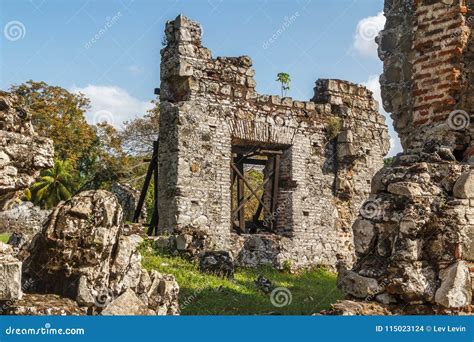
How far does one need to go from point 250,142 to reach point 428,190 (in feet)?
24.5

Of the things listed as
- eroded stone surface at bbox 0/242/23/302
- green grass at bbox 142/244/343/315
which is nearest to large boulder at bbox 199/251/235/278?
green grass at bbox 142/244/343/315

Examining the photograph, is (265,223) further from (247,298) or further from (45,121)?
(45,121)

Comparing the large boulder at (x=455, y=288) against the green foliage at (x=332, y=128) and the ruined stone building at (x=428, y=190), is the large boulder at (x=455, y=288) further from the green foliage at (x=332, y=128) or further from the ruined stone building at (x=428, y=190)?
the green foliage at (x=332, y=128)

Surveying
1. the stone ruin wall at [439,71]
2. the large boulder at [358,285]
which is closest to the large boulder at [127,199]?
the stone ruin wall at [439,71]

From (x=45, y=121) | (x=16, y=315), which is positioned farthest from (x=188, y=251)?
(x=45, y=121)

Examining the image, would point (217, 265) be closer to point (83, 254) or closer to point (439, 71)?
point (439, 71)

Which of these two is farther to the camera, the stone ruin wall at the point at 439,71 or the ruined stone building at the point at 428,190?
the stone ruin wall at the point at 439,71

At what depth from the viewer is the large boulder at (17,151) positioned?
4.52 meters

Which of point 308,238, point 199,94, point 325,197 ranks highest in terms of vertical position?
point 199,94

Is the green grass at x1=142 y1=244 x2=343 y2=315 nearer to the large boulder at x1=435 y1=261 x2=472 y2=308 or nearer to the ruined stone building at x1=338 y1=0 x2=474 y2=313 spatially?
the ruined stone building at x1=338 y1=0 x2=474 y2=313

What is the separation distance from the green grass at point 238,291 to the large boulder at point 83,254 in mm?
2368

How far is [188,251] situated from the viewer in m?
10.9

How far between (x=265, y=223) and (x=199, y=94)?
3118mm

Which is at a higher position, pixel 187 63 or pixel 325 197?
pixel 187 63
